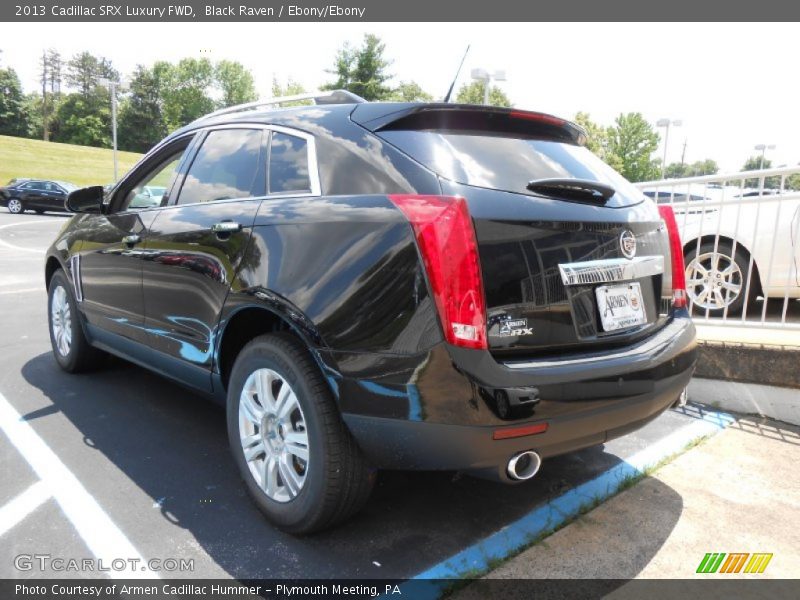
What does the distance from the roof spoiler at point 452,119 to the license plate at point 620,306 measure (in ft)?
2.57

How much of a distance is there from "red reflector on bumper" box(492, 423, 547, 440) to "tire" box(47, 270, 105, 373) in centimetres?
356

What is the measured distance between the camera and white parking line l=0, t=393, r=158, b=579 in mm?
2322

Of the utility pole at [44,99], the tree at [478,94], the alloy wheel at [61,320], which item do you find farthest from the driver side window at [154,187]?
the utility pole at [44,99]

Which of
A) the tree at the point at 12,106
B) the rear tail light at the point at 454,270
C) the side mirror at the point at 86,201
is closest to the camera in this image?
the rear tail light at the point at 454,270

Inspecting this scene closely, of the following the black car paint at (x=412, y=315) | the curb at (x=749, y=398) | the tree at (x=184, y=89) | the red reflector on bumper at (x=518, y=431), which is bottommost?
the curb at (x=749, y=398)

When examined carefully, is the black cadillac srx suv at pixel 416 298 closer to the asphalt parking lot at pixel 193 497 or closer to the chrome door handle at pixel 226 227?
the chrome door handle at pixel 226 227

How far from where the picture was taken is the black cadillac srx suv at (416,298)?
78.4 inches

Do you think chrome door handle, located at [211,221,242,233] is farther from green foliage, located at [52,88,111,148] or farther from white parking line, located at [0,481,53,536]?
green foliage, located at [52,88,111,148]

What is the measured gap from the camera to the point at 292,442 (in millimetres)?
2416

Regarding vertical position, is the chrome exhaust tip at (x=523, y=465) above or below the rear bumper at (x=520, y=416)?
below

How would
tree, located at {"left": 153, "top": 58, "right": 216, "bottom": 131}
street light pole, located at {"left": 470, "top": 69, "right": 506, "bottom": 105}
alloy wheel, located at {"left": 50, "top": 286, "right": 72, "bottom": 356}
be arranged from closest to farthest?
1. alloy wheel, located at {"left": 50, "top": 286, "right": 72, "bottom": 356}
2. street light pole, located at {"left": 470, "top": 69, "right": 506, "bottom": 105}
3. tree, located at {"left": 153, "top": 58, "right": 216, "bottom": 131}

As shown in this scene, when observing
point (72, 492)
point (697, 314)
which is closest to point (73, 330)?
point (72, 492)

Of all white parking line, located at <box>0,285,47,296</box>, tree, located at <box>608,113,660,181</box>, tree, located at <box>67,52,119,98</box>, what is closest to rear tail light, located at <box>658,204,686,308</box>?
white parking line, located at <box>0,285,47,296</box>

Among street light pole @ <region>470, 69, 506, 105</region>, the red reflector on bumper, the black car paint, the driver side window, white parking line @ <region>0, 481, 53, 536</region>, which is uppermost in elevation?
street light pole @ <region>470, 69, 506, 105</region>
